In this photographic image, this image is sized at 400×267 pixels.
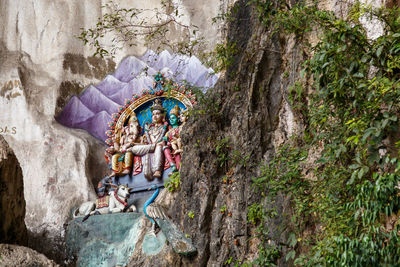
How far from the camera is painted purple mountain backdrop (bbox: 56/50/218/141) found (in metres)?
10.4

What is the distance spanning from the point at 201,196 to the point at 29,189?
4.52m

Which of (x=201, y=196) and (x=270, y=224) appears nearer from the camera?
(x=270, y=224)

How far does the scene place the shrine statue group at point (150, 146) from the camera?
9.12 metres

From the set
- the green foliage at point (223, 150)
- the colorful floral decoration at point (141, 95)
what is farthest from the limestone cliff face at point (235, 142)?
the colorful floral decoration at point (141, 95)

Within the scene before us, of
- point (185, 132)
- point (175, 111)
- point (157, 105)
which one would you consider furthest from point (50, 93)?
point (185, 132)

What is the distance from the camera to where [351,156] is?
177 inches

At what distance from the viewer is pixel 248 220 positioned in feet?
19.4

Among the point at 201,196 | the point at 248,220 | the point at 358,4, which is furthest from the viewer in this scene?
the point at 201,196

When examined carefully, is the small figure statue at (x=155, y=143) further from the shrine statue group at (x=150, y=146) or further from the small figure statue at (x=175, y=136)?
the small figure statue at (x=175, y=136)

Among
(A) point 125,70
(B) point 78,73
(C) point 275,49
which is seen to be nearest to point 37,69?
(B) point 78,73

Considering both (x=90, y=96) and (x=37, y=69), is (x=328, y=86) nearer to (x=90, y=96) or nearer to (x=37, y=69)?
(x=90, y=96)

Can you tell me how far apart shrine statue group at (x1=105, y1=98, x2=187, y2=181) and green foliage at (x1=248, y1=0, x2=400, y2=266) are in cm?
405

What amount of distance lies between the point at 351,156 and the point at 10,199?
5124 millimetres

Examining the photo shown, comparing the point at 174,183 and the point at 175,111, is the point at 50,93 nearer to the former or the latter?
the point at 175,111
